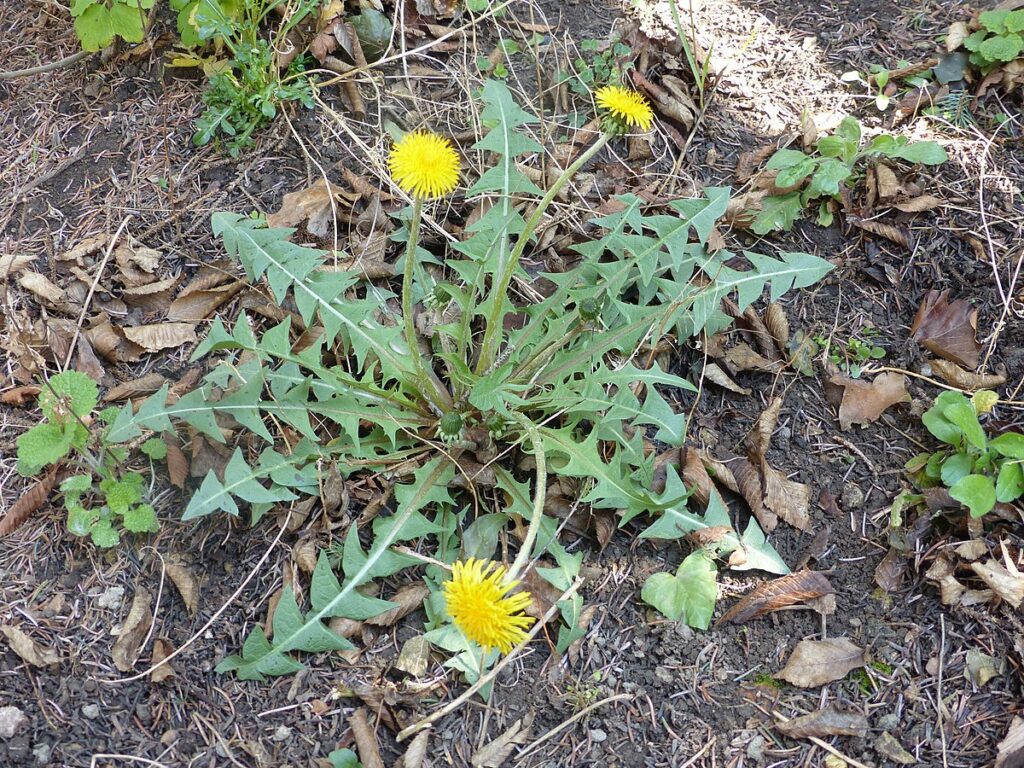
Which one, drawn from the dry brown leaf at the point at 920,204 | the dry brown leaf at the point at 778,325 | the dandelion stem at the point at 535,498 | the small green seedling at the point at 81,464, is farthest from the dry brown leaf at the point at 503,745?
the dry brown leaf at the point at 920,204

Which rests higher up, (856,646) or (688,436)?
(688,436)

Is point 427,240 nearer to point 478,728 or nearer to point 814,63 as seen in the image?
point 478,728

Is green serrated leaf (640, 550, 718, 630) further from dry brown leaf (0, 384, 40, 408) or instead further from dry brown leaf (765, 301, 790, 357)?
dry brown leaf (0, 384, 40, 408)

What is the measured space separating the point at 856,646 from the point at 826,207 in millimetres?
1613

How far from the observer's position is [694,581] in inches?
91.4

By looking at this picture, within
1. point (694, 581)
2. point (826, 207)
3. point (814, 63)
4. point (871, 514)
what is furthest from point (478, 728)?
point (814, 63)

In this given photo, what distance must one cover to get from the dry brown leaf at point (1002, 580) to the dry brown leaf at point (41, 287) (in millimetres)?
2951

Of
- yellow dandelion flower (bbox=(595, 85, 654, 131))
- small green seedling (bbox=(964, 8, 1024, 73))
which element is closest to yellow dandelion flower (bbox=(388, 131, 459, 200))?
yellow dandelion flower (bbox=(595, 85, 654, 131))

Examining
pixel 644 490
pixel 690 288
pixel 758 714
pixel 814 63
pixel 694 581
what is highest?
pixel 814 63

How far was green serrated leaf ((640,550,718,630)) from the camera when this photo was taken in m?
2.30

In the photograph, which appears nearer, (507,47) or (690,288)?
(690,288)

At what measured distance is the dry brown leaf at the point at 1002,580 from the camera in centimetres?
232

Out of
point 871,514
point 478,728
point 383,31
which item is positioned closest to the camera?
point 478,728

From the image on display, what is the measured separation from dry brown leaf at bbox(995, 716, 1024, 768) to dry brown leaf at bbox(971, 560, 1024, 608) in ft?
Answer: 1.08
